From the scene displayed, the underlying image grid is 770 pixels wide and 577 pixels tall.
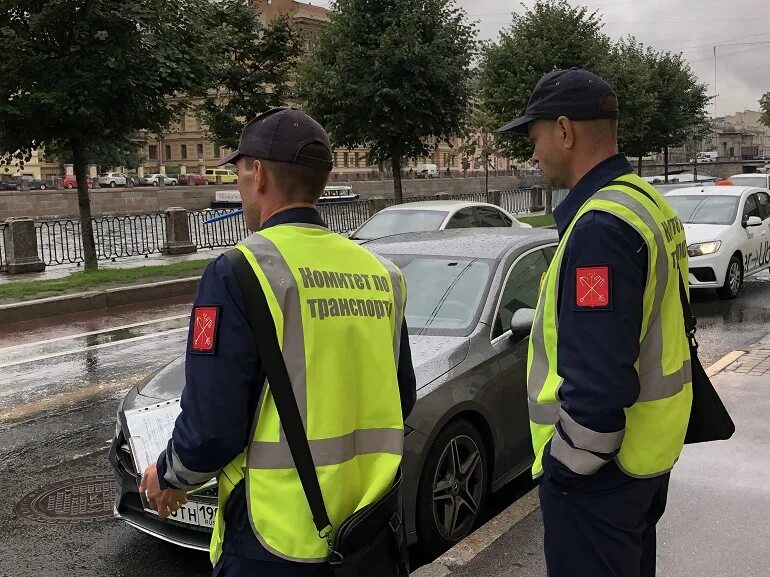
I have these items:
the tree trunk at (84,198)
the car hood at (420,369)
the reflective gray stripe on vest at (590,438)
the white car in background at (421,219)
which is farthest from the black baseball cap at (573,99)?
the tree trunk at (84,198)

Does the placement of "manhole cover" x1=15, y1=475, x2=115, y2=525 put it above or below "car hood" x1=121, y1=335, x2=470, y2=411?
below

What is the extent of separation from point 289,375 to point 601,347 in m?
0.81

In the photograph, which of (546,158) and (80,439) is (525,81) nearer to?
(80,439)

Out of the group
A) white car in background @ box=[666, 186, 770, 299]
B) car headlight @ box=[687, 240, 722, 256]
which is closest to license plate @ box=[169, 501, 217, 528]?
white car in background @ box=[666, 186, 770, 299]

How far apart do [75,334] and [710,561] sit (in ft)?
29.8

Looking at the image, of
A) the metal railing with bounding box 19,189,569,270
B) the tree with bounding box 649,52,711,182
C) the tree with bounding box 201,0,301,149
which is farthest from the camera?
the tree with bounding box 649,52,711,182

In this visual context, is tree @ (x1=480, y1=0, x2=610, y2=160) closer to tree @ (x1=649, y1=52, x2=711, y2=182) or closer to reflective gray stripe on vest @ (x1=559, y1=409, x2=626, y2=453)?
tree @ (x1=649, y1=52, x2=711, y2=182)

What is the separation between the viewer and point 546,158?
8.17 ft

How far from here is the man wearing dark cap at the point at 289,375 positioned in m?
1.95

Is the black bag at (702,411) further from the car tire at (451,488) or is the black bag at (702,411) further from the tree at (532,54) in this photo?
the tree at (532,54)

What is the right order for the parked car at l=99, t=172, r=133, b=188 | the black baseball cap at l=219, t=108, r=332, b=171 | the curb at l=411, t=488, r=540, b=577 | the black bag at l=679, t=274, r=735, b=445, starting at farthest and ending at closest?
the parked car at l=99, t=172, r=133, b=188 < the curb at l=411, t=488, r=540, b=577 < the black bag at l=679, t=274, r=735, b=445 < the black baseball cap at l=219, t=108, r=332, b=171

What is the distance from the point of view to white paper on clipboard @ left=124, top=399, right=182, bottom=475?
12.4ft

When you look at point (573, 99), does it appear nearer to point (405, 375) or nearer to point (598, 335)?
point (598, 335)

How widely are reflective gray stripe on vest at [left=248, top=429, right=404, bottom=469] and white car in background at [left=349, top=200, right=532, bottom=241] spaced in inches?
410
